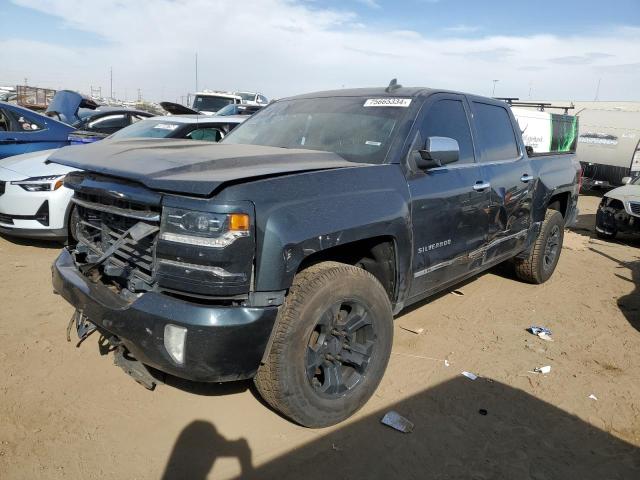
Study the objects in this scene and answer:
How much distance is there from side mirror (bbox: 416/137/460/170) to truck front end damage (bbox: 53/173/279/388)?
1.44 meters

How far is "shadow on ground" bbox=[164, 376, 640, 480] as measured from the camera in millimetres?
2521

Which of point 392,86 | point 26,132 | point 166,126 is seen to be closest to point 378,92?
point 392,86

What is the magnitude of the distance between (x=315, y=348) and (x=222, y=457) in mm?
728

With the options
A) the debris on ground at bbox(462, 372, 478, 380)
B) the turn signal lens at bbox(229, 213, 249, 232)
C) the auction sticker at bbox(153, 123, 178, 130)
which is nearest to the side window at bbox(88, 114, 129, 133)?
the auction sticker at bbox(153, 123, 178, 130)

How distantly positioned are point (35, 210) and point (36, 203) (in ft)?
0.25

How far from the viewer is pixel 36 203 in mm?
5324

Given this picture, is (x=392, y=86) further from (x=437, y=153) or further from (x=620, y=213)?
(x=620, y=213)

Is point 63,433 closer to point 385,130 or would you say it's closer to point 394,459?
point 394,459

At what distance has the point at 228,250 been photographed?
2209 mm

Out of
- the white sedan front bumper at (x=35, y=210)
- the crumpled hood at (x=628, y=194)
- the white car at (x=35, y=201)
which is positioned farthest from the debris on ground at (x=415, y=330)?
the crumpled hood at (x=628, y=194)

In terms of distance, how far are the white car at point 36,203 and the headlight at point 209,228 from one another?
12.0 feet

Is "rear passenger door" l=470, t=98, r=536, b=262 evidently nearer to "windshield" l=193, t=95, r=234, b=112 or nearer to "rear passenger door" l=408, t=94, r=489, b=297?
"rear passenger door" l=408, t=94, r=489, b=297

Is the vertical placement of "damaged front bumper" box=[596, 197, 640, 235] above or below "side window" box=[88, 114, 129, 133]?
below

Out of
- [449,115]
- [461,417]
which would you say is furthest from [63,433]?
[449,115]
